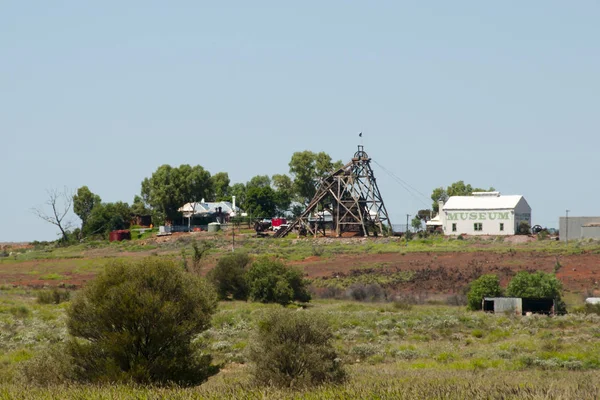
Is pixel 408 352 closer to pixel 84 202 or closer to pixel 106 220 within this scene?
pixel 106 220

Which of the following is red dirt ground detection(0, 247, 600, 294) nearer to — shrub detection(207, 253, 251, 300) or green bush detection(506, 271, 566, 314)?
green bush detection(506, 271, 566, 314)

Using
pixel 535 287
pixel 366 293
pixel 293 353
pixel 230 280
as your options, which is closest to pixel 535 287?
pixel 535 287

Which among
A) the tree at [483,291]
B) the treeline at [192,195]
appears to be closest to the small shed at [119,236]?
the treeline at [192,195]

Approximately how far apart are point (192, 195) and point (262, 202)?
1053 cm

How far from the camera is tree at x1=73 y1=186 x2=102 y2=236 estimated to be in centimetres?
14362

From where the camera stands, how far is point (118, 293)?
25.1 metres

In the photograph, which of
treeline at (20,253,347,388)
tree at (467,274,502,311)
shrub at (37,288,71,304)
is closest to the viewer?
treeline at (20,253,347,388)

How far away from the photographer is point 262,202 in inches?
5226

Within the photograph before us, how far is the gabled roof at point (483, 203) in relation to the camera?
98.9 metres

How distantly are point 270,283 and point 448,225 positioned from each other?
53.6 m

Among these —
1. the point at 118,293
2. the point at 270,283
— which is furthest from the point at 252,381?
the point at 270,283

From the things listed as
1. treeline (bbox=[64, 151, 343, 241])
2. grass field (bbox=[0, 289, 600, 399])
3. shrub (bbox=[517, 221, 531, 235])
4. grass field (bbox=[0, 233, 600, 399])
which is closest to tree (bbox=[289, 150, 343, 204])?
treeline (bbox=[64, 151, 343, 241])

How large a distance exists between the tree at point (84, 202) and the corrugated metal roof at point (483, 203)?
64.6m

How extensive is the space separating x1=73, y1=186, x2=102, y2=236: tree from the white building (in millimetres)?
64000
